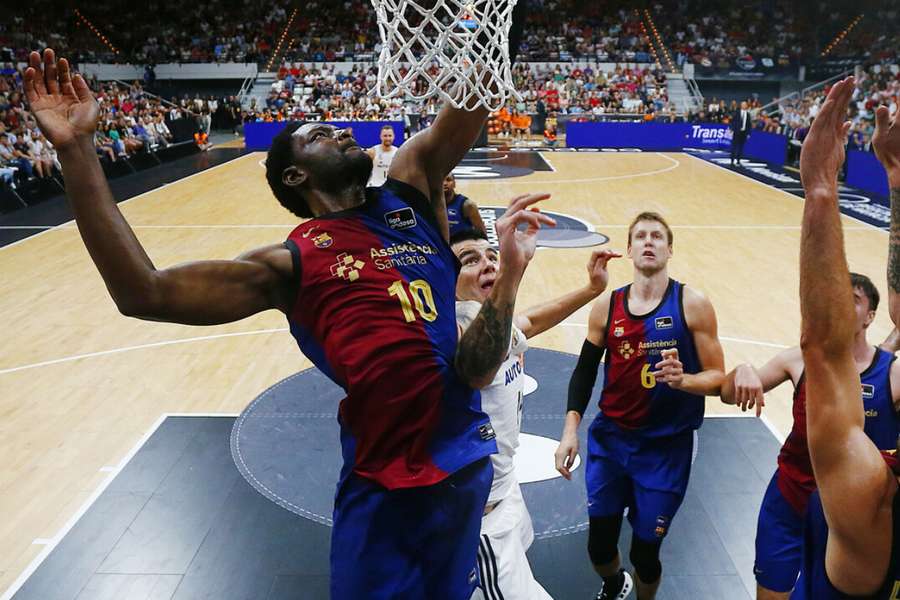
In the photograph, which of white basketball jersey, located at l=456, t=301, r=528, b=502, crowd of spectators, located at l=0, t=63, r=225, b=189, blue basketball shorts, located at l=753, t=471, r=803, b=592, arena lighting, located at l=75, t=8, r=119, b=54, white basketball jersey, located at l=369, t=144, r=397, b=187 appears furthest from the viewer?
arena lighting, located at l=75, t=8, r=119, b=54

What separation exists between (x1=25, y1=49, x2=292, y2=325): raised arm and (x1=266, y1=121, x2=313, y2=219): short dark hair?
0.49 meters

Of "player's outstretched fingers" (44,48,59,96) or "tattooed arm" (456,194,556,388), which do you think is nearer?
"player's outstretched fingers" (44,48,59,96)

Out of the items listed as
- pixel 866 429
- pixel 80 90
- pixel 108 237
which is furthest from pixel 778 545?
pixel 80 90

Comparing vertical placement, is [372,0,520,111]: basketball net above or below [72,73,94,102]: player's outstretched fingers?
above

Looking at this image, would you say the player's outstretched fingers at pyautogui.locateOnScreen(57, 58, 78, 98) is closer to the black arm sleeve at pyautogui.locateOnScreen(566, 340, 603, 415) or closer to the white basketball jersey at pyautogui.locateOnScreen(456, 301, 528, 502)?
the white basketball jersey at pyautogui.locateOnScreen(456, 301, 528, 502)

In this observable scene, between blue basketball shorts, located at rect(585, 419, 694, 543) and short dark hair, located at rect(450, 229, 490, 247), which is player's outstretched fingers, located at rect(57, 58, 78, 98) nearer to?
short dark hair, located at rect(450, 229, 490, 247)

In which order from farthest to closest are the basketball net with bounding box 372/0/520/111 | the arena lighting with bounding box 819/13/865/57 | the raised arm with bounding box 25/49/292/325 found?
the arena lighting with bounding box 819/13/865/57 < the basketball net with bounding box 372/0/520/111 < the raised arm with bounding box 25/49/292/325

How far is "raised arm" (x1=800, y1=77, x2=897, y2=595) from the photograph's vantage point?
1565mm

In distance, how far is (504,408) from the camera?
128 inches

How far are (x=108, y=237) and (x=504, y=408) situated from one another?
1.88 meters

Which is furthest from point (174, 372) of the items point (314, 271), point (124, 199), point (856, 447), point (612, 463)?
point (124, 199)

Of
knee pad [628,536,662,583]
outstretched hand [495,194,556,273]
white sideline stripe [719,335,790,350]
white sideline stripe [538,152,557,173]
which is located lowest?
white sideline stripe [719,335,790,350]

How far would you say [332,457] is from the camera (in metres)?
5.32

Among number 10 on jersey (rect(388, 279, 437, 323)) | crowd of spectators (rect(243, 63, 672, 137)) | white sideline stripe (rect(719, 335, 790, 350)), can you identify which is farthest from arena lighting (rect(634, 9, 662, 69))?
number 10 on jersey (rect(388, 279, 437, 323))
